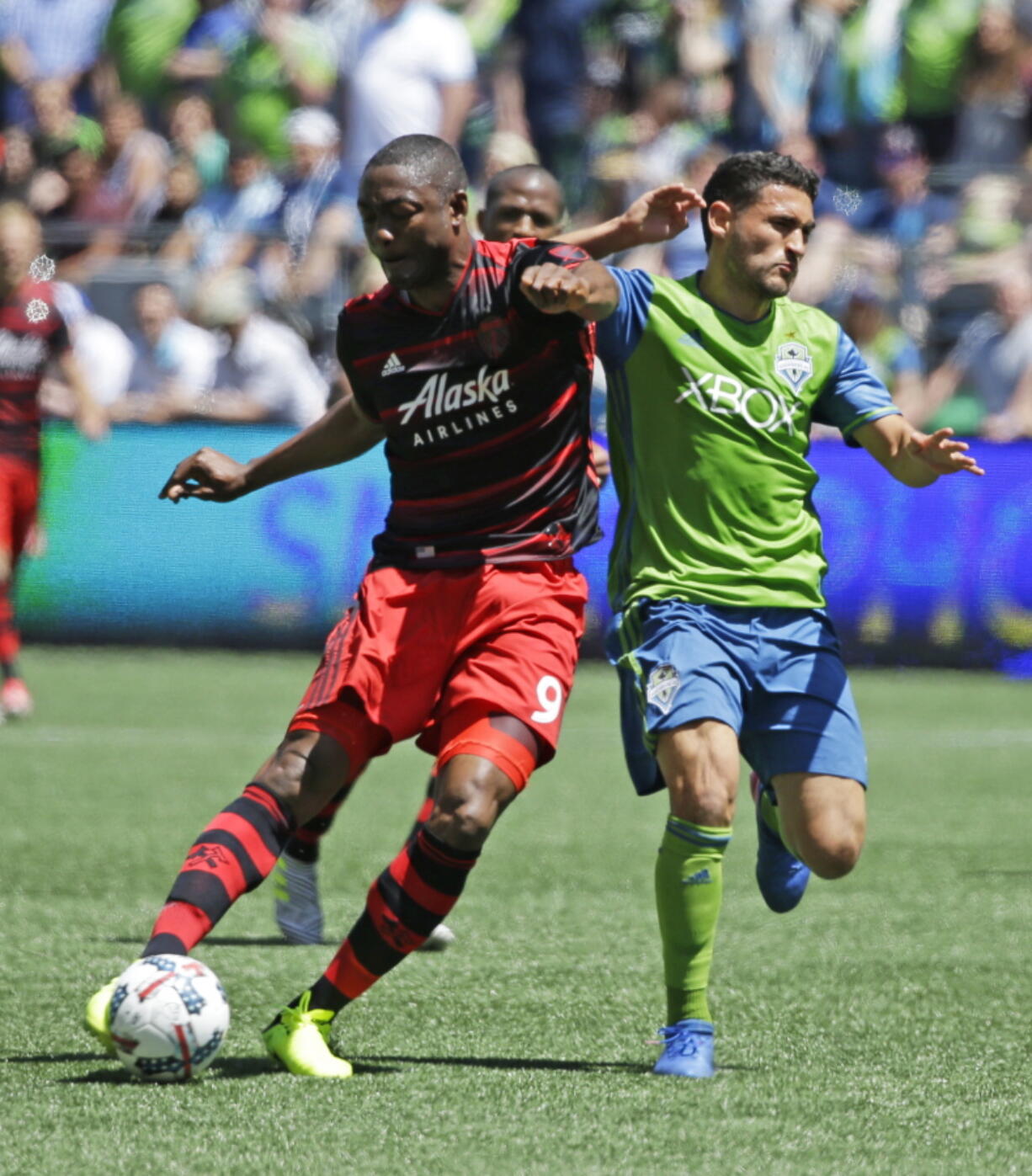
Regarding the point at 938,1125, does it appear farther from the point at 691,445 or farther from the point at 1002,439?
the point at 1002,439

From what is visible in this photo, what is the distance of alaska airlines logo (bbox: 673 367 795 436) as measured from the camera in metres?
4.80

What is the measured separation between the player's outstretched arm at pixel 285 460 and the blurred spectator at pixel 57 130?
12215 millimetres

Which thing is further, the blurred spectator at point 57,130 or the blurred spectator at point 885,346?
the blurred spectator at point 57,130

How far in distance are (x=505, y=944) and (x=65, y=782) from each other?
3624 millimetres

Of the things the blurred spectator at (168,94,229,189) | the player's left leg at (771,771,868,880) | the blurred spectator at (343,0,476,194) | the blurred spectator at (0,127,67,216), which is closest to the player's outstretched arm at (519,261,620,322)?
the player's left leg at (771,771,868,880)

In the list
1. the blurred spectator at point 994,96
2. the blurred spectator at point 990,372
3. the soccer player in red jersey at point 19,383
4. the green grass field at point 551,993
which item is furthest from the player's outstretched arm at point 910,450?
the blurred spectator at point 994,96

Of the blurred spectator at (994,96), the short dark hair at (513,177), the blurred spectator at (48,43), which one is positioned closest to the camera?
the short dark hair at (513,177)

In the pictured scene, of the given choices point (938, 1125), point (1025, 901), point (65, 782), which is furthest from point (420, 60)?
point (938, 1125)

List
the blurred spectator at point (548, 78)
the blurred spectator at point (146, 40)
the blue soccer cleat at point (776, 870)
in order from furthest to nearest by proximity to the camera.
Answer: the blurred spectator at point (146, 40) → the blurred spectator at point (548, 78) → the blue soccer cleat at point (776, 870)

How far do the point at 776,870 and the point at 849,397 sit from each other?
123cm

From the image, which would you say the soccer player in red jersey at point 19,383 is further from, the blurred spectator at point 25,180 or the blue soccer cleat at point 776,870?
the blue soccer cleat at point 776,870

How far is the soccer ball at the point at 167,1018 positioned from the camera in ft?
13.1

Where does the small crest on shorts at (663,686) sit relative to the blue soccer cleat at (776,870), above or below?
above

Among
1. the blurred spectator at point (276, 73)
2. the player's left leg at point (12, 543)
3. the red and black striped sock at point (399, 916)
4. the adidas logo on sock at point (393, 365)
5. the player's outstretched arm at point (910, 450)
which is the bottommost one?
the player's left leg at point (12, 543)
